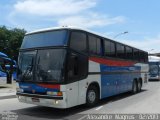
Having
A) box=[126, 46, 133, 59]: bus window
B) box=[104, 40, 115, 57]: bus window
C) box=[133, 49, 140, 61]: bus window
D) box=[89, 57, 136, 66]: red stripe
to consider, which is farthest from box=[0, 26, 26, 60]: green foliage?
box=[104, 40, 115, 57]: bus window

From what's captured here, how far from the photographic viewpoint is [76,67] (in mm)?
11359

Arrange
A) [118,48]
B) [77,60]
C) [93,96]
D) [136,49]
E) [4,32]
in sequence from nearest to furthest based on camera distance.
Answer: [77,60] < [93,96] < [118,48] < [136,49] < [4,32]

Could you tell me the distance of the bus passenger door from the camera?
10.9 metres

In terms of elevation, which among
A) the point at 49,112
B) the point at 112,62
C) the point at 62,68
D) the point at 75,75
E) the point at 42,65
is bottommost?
the point at 49,112

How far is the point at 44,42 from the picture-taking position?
11516mm

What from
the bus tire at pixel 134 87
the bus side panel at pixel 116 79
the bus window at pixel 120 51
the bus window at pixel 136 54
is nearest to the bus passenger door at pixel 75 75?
the bus side panel at pixel 116 79

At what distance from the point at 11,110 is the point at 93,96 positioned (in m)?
3.47

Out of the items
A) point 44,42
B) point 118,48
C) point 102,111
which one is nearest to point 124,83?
point 118,48

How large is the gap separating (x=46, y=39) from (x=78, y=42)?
49.0 inches

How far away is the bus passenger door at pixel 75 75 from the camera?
1091cm

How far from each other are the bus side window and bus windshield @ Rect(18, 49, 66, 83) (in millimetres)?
374

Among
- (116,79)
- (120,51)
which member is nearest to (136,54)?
(120,51)

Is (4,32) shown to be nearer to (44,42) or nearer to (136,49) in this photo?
(136,49)

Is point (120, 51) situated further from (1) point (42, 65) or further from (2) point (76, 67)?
(1) point (42, 65)
